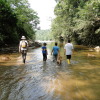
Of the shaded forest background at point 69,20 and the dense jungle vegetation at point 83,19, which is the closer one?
the shaded forest background at point 69,20

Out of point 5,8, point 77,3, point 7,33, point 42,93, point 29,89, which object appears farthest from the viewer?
point 77,3

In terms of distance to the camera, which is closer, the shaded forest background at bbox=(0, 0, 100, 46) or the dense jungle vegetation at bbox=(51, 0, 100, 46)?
the shaded forest background at bbox=(0, 0, 100, 46)

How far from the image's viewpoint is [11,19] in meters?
23.2

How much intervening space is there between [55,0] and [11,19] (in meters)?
20.8

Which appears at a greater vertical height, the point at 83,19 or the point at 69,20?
the point at 69,20

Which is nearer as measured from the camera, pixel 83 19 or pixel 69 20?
pixel 83 19

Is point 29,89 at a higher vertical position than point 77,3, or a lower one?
lower

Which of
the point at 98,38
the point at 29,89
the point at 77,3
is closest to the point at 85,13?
the point at 98,38

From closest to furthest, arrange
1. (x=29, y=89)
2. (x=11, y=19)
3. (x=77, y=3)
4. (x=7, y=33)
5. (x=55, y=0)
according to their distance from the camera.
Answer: (x=29, y=89) → (x=11, y=19) → (x=7, y=33) → (x=77, y=3) → (x=55, y=0)

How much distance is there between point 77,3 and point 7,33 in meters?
18.6

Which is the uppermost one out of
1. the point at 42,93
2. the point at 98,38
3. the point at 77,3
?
the point at 77,3

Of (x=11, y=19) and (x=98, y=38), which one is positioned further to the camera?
(x=98, y=38)

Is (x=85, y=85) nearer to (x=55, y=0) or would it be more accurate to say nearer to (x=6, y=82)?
(x=6, y=82)

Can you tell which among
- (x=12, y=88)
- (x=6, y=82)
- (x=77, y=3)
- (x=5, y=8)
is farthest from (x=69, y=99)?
(x=77, y=3)
